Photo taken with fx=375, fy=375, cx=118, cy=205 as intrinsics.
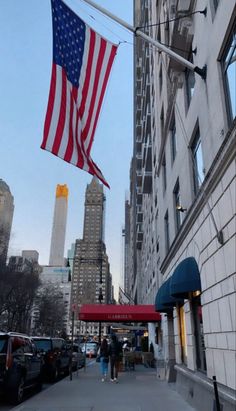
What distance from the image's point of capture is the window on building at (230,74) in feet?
26.8

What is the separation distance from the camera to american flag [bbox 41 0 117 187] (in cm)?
907

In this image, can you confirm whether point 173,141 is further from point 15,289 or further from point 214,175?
point 15,289

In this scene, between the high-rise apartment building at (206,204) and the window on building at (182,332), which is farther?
the window on building at (182,332)

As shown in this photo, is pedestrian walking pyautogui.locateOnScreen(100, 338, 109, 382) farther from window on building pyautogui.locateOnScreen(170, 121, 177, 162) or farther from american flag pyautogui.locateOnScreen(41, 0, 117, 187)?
american flag pyautogui.locateOnScreen(41, 0, 117, 187)

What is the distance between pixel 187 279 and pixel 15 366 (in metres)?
5.45

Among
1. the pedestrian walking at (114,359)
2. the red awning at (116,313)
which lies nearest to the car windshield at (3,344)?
the pedestrian walking at (114,359)

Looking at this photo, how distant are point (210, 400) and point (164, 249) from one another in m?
10.4

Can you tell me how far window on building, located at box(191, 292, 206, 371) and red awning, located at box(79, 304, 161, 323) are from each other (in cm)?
1354

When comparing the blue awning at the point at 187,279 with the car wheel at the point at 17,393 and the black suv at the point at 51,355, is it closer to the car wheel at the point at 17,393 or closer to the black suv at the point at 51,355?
the car wheel at the point at 17,393

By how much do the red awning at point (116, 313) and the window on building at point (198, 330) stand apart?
13.5 meters

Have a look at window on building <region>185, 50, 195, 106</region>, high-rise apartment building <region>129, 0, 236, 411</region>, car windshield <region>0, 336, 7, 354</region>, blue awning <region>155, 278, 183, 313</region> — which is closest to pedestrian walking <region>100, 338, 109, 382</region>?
blue awning <region>155, 278, 183, 313</region>

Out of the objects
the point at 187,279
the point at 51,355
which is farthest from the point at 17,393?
the point at 51,355

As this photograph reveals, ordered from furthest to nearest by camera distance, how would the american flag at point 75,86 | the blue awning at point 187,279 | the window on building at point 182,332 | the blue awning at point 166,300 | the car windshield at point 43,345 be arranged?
the car windshield at point 43,345
the window on building at point 182,332
the blue awning at point 166,300
the blue awning at point 187,279
the american flag at point 75,86

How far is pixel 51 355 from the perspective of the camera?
55.8 ft
